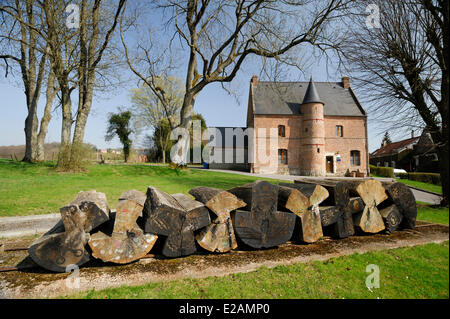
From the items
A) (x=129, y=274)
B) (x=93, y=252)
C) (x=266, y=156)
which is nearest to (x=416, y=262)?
(x=129, y=274)

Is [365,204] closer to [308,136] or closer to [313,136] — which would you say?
[313,136]

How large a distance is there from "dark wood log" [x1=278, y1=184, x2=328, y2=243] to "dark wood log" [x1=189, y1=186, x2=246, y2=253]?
0.66 meters

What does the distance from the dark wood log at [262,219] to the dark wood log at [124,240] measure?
43.4 inches

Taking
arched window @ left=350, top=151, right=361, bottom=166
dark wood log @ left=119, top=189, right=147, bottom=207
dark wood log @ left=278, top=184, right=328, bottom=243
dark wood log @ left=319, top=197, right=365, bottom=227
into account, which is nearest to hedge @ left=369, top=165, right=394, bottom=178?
arched window @ left=350, top=151, right=361, bottom=166

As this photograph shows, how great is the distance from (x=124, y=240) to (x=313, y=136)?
85.2ft

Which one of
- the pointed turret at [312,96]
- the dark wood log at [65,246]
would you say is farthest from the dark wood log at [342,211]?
the pointed turret at [312,96]

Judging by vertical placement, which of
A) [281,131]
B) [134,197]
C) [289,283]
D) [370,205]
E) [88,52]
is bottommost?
[289,283]

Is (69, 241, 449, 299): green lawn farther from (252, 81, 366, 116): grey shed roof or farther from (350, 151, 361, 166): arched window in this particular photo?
(350, 151, 361, 166): arched window

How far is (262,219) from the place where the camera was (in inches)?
109

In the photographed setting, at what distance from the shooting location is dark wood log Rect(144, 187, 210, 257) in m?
2.42

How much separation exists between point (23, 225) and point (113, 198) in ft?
8.09

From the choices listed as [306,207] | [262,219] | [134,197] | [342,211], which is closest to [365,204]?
[342,211]

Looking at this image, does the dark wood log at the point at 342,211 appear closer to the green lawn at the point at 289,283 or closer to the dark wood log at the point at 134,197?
the green lawn at the point at 289,283

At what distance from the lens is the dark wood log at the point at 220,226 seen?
2.67 metres
